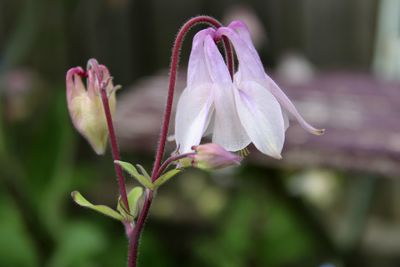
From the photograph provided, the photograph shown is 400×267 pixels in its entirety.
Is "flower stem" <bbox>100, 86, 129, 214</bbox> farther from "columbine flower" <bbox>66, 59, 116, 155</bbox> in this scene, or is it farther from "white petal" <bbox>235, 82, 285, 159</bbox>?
"white petal" <bbox>235, 82, 285, 159</bbox>

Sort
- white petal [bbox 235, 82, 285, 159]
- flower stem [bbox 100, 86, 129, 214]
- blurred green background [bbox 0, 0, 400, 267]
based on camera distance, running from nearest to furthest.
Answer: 1. white petal [bbox 235, 82, 285, 159]
2. flower stem [bbox 100, 86, 129, 214]
3. blurred green background [bbox 0, 0, 400, 267]

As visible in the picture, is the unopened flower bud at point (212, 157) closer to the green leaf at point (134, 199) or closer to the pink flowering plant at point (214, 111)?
the pink flowering plant at point (214, 111)

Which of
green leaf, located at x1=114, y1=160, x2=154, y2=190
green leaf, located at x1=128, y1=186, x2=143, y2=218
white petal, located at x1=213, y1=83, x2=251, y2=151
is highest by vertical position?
white petal, located at x1=213, y1=83, x2=251, y2=151

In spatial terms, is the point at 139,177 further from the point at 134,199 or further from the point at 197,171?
the point at 197,171

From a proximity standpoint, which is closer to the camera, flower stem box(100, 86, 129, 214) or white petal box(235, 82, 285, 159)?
white petal box(235, 82, 285, 159)

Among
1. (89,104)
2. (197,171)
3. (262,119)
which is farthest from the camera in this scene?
(197,171)

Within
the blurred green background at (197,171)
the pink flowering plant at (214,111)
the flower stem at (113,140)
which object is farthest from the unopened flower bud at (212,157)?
the blurred green background at (197,171)

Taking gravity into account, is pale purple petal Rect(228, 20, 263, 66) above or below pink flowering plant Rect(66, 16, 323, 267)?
above

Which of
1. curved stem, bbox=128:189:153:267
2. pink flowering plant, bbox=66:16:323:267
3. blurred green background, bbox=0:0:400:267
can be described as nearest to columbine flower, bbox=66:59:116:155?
pink flowering plant, bbox=66:16:323:267

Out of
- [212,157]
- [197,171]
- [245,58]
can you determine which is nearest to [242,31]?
[245,58]
